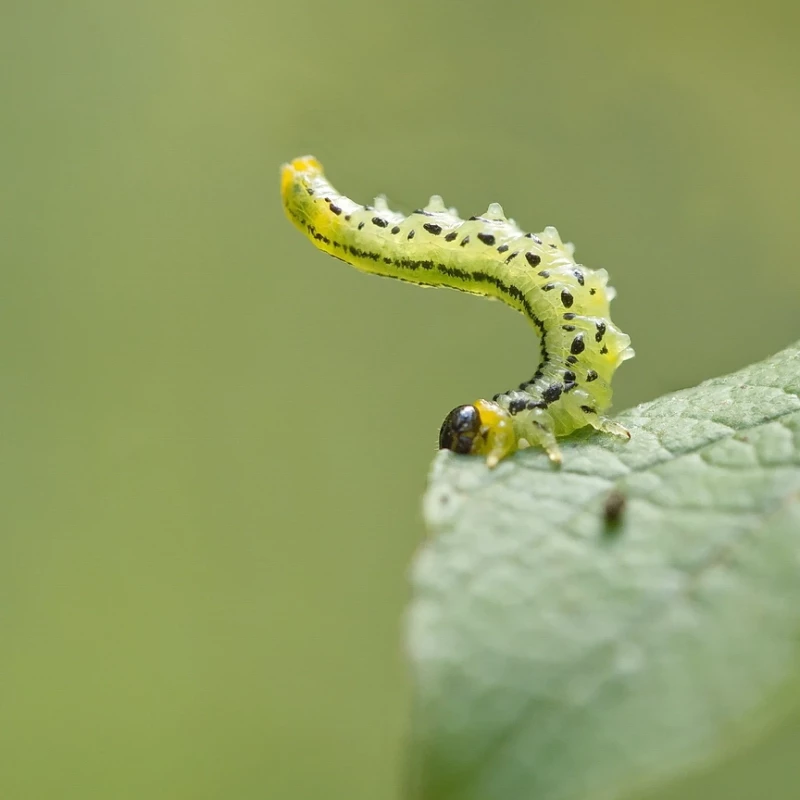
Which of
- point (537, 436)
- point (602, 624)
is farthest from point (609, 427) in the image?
point (602, 624)

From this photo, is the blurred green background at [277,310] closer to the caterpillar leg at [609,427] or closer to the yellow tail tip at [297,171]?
the yellow tail tip at [297,171]

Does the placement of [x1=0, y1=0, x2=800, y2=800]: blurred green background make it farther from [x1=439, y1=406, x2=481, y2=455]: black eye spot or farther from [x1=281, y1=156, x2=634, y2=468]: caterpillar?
[x1=439, y1=406, x2=481, y2=455]: black eye spot

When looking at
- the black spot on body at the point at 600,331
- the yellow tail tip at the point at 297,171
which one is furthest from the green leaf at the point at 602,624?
the yellow tail tip at the point at 297,171

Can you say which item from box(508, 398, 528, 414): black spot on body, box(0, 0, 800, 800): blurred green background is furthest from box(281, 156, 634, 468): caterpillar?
box(0, 0, 800, 800): blurred green background

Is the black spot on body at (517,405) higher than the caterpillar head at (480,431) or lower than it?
higher

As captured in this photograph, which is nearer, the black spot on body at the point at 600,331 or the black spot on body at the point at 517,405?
the black spot on body at the point at 517,405

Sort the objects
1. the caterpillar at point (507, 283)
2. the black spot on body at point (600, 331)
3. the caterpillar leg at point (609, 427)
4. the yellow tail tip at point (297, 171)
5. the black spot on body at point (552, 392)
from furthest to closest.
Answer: the yellow tail tip at point (297, 171)
the black spot on body at point (600, 331)
the black spot on body at point (552, 392)
the caterpillar at point (507, 283)
the caterpillar leg at point (609, 427)

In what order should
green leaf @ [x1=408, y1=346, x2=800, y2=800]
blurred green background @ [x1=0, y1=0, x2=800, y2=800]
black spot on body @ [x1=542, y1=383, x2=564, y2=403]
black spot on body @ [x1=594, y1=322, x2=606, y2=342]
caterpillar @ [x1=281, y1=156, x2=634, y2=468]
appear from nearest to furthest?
1. green leaf @ [x1=408, y1=346, x2=800, y2=800]
2. caterpillar @ [x1=281, y1=156, x2=634, y2=468]
3. black spot on body @ [x1=542, y1=383, x2=564, y2=403]
4. black spot on body @ [x1=594, y1=322, x2=606, y2=342]
5. blurred green background @ [x1=0, y1=0, x2=800, y2=800]

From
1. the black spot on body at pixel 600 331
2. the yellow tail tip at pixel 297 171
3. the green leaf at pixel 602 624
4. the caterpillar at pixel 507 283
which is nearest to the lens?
the green leaf at pixel 602 624

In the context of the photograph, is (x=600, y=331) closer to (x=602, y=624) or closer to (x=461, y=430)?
(x=461, y=430)
